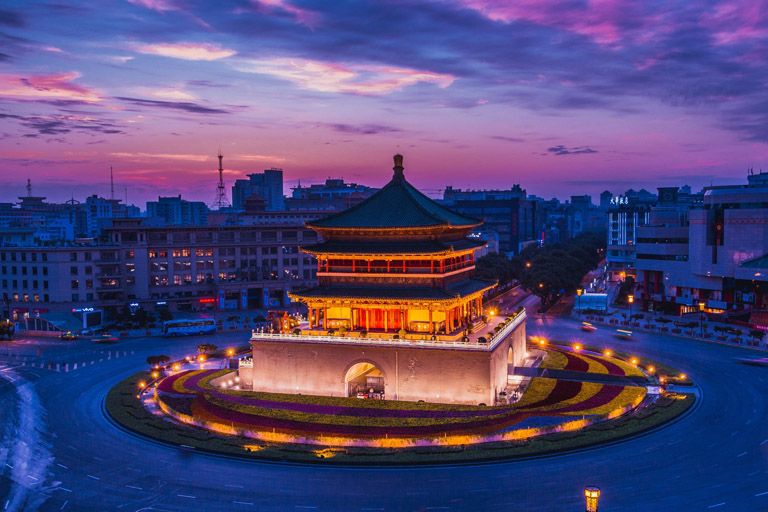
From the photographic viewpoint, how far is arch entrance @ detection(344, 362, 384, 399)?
49969mm

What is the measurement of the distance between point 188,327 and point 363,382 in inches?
1453

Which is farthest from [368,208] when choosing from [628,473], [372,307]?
[628,473]

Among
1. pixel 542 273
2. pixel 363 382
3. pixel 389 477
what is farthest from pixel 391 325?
pixel 542 273

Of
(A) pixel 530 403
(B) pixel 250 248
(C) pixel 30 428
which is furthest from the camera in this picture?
(B) pixel 250 248

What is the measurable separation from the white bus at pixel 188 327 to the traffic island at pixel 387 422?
1118 inches

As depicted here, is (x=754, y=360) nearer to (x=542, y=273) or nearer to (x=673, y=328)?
(x=673, y=328)

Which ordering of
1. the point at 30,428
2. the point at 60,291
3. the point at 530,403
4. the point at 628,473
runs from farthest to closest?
the point at 60,291 < the point at 530,403 < the point at 30,428 < the point at 628,473

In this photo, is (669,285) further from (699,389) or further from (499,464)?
(499,464)

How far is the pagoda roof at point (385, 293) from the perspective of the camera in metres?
49.4

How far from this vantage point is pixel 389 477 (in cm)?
3366

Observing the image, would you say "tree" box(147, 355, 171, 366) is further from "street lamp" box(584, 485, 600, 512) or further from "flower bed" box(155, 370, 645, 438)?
"street lamp" box(584, 485, 600, 512)

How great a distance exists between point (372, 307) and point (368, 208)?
372 inches

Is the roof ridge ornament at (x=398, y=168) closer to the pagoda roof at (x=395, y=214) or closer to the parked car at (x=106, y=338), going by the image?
the pagoda roof at (x=395, y=214)

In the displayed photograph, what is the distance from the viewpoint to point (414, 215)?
52000 mm
